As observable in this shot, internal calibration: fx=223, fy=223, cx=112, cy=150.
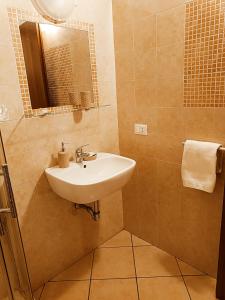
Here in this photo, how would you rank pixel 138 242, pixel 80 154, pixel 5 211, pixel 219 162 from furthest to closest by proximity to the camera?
pixel 138 242 → pixel 80 154 → pixel 219 162 → pixel 5 211

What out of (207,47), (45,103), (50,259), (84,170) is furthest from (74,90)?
(50,259)

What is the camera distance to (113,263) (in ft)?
6.06

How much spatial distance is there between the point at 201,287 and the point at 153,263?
38 centimetres

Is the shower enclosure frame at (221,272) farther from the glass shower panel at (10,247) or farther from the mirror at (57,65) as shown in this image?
the mirror at (57,65)

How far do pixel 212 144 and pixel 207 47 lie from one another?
0.59m

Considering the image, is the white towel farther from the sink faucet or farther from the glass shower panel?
the glass shower panel

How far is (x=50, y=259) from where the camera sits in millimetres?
1689

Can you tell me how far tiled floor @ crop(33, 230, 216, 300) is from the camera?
155 cm

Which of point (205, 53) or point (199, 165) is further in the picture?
point (199, 165)

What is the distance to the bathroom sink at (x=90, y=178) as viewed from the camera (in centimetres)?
131

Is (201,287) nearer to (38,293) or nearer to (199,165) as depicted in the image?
(199,165)

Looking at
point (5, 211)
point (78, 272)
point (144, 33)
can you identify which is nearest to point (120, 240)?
point (78, 272)

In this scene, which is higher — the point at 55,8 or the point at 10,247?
the point at 55,8

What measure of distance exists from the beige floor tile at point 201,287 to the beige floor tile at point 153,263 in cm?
11
